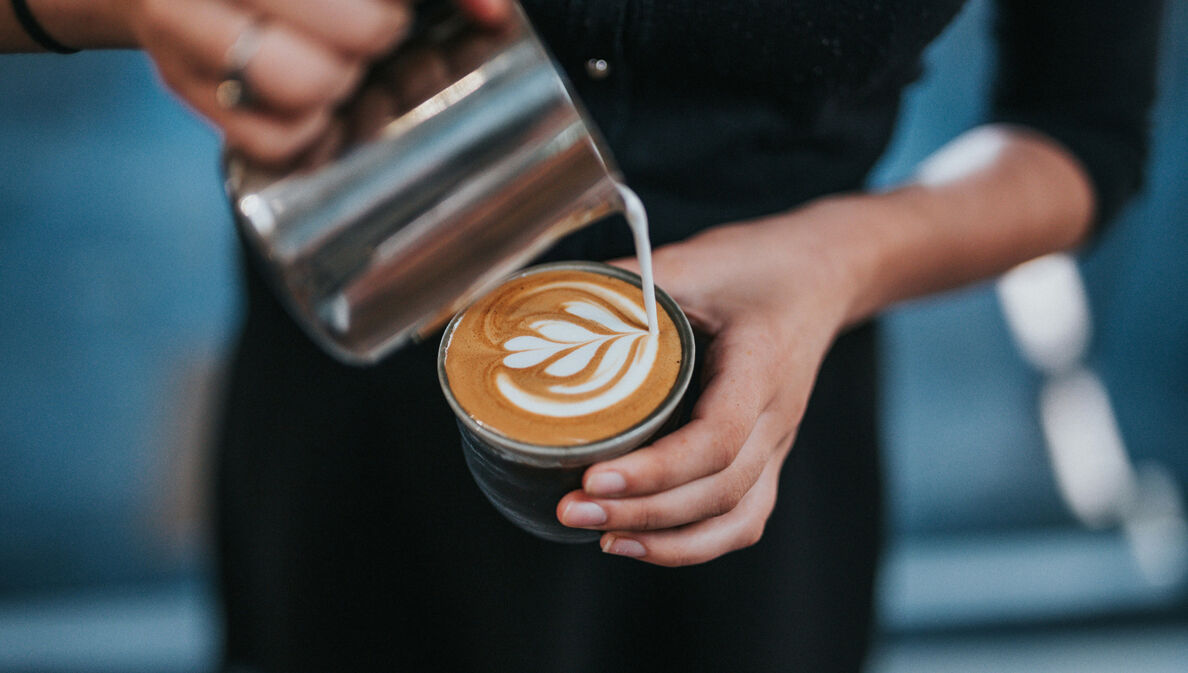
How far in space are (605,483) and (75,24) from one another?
1.98ft

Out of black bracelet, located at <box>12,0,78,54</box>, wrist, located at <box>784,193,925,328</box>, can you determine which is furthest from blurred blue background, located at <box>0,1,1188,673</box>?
black bracelet, located at <box>12,0,78,54</box>

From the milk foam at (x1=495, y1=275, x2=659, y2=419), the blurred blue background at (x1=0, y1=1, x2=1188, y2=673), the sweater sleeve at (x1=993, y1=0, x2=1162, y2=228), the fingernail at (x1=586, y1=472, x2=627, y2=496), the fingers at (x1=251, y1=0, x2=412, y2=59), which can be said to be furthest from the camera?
the blurred blue background at (x1=0, y1=1, x2=1188, y2=673)

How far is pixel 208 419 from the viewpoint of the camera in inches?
86.0

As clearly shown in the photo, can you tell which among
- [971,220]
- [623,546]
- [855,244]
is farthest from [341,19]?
[971,220]

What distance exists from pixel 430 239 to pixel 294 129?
12 cm

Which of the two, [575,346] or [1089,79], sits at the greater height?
[575,346]

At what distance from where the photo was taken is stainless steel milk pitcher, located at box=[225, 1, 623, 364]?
55cm

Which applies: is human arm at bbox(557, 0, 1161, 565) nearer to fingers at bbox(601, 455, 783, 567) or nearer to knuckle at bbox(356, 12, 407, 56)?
fingers at bbox(601, 455, 783, 567)

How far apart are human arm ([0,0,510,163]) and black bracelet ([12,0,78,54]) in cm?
23

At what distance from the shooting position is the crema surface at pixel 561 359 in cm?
73

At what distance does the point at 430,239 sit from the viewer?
23.2 inches

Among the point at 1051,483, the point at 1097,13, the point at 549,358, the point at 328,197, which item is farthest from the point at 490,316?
the point at 1051,483

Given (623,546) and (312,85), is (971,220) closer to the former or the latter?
(623,546)

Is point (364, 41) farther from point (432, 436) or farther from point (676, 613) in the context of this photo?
point (676, 613)
